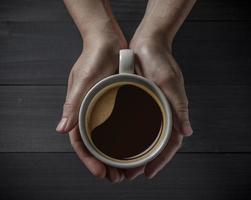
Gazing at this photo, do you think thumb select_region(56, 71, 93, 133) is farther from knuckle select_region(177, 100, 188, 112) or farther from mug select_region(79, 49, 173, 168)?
knuckle select_region(177, 100, 188, 112)

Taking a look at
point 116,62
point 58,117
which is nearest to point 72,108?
point 116,62

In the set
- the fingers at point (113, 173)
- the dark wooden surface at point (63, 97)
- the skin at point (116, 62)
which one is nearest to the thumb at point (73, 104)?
the skin at point (116, 62)

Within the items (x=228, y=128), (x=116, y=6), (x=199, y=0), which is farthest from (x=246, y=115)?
(x=116, y=6)

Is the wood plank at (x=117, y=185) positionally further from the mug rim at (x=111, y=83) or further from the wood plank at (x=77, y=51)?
the mug rim at (x=111, y=83)

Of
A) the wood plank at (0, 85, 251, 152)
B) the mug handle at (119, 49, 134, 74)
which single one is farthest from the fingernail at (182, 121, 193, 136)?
the wood plank at (0, 85, 251, 152)

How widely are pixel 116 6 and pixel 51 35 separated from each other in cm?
17

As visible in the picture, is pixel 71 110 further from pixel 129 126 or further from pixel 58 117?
pixel 58 117

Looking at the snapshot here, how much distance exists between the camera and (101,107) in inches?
26.8

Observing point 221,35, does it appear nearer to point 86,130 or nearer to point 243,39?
point 243,39

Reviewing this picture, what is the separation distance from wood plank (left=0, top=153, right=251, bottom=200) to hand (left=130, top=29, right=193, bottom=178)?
0.25 m

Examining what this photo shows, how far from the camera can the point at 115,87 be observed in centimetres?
67

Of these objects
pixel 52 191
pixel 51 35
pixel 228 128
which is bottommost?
pixel 52 191

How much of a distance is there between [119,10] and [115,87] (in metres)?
0.45

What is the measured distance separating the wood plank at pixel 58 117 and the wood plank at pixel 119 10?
176 millimetres
